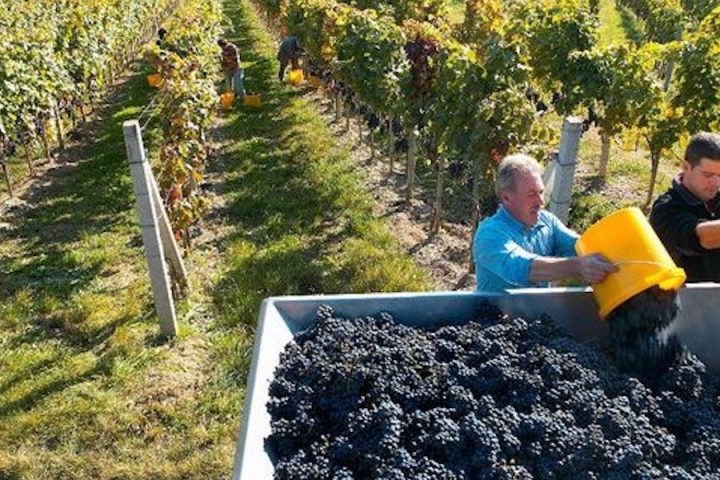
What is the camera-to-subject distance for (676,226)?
3438mm

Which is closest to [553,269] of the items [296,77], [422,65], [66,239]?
[422,65]

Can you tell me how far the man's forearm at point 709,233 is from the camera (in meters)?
3.27

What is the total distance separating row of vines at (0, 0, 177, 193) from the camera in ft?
30.0

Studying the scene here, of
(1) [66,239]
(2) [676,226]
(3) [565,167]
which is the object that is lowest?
(1) [66,239]

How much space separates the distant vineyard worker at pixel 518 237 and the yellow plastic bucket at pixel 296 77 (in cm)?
1223

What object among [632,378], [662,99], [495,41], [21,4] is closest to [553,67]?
[662,99]

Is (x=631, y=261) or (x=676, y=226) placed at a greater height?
(x=631, y=261)

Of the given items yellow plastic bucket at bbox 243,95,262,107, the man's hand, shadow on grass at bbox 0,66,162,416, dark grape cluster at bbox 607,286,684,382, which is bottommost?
shadow on grass at bbox 0,66,162,416

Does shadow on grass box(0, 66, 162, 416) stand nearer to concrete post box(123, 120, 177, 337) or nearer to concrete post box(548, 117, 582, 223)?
concrete post box(123, 120, 177, 337)

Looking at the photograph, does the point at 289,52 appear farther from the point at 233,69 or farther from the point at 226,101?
the point at 226,101

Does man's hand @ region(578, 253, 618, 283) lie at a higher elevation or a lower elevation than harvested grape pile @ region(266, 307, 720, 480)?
higher

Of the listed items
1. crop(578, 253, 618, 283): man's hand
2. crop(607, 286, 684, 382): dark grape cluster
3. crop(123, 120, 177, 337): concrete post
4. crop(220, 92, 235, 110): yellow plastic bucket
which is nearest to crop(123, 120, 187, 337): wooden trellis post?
crop(123, 120, 177, 337): concrete post

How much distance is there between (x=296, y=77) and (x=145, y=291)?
898 cm

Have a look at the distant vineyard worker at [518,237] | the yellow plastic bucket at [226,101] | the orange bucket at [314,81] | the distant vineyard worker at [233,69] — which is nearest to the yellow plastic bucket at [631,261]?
the distant vineyard worker at [518,237]
